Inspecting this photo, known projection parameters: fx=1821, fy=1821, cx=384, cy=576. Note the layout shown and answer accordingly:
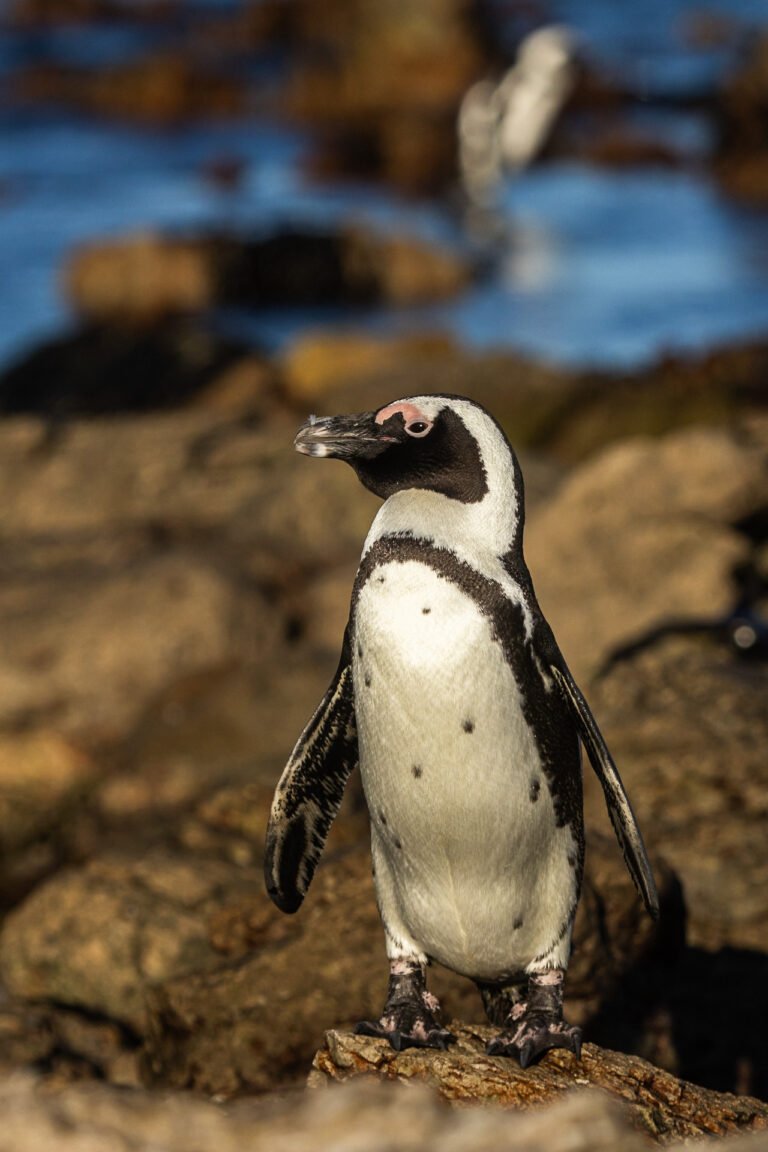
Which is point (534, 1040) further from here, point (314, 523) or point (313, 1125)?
point (314, 523)

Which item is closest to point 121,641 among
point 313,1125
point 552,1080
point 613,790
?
point 613,790

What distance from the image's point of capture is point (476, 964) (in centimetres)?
502

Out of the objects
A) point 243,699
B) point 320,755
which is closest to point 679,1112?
point 320,755

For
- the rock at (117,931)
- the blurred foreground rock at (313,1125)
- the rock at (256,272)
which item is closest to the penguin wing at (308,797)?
the rock at (117,931)

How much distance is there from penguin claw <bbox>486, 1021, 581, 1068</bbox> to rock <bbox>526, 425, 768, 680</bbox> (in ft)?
16.8

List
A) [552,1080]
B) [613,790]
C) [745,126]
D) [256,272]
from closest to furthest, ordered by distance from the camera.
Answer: [552,1080] < [613,790] < [256,272] < [745,126]

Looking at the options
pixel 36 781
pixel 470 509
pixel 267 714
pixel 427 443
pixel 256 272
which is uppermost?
pixel 427 443

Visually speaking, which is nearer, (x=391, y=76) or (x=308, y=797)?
(x=308, y=797)

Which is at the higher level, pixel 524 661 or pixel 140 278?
pixel 524 661

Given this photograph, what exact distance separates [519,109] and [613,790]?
94.2 feet

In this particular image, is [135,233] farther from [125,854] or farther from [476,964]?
[476,964]

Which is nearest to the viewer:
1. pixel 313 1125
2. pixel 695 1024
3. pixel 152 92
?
pixel 313 1125

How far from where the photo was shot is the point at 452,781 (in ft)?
15.8

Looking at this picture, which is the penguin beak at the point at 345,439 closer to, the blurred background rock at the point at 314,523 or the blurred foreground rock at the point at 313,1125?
the blurred background rock at the point at 314,523
